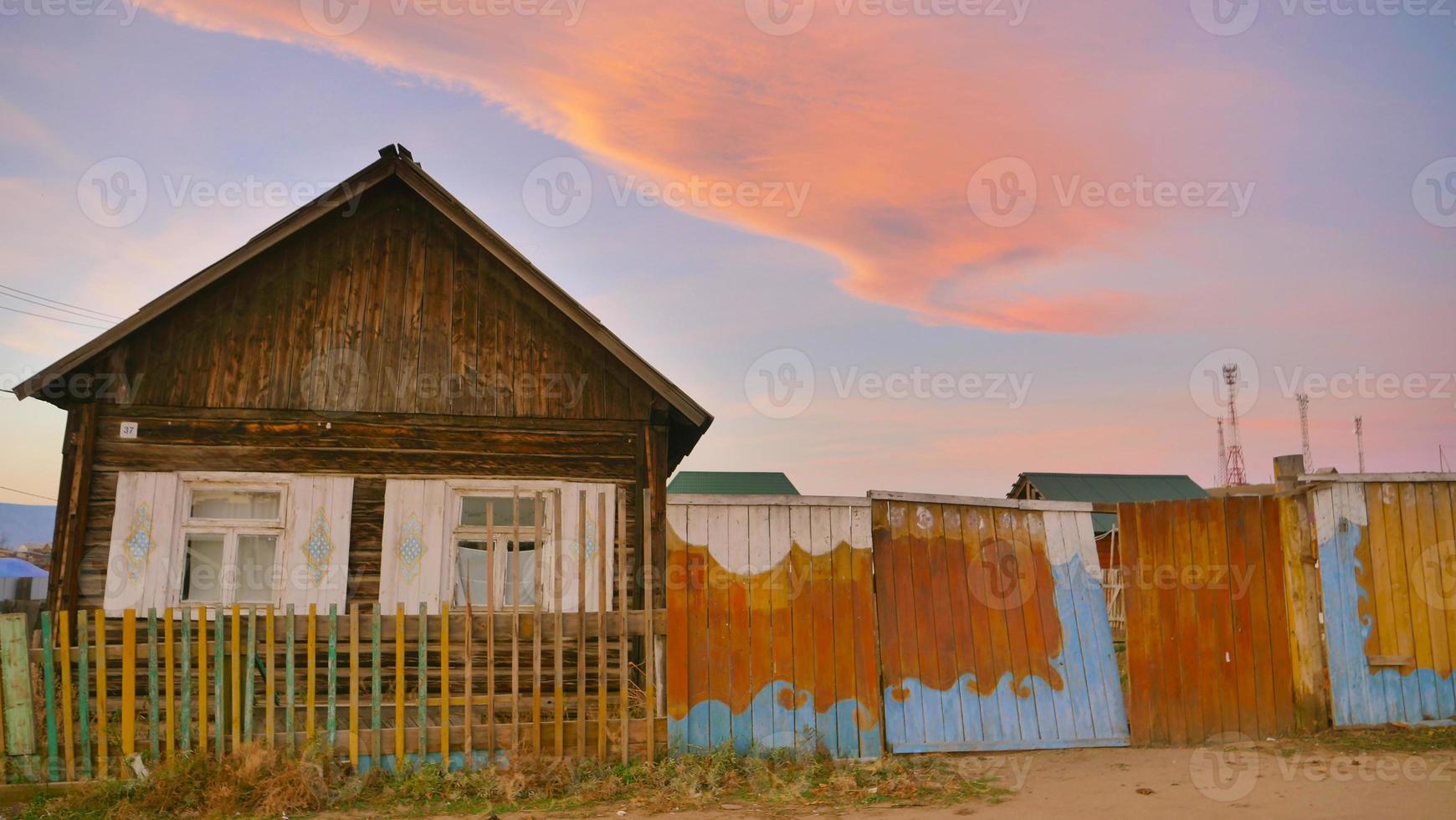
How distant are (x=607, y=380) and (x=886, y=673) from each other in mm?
4567

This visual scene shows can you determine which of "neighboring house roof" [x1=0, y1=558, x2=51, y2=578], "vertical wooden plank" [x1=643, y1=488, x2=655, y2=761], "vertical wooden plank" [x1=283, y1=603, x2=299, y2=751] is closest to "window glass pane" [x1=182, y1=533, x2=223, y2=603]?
"vertical wooden plank" [x1=283, y1=603, x2=299, y2=751]

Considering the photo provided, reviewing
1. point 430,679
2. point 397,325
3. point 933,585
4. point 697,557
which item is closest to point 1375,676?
point 933,585

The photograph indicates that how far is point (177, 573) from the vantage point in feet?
33.1

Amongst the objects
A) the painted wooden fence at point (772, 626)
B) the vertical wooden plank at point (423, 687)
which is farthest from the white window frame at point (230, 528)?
the painted wooden fence at point (772, 626)

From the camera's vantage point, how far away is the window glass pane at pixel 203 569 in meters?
10.2

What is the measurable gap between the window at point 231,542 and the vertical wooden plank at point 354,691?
8.67ft

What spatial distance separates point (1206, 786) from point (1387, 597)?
3599 millimetres

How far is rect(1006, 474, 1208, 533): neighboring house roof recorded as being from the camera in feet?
115

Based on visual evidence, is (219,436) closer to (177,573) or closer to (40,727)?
(177,573)

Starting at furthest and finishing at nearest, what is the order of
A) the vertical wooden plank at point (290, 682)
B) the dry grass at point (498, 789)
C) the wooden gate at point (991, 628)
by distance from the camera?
the wooden gate at point (991, 628)
the vertical wooden plank at point (290, 682)
the dry grass at point (498, 789)

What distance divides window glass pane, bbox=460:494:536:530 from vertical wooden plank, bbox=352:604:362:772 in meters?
2.68

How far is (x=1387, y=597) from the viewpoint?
9.67 metres

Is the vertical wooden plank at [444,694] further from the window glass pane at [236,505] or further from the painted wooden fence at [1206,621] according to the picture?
the painted wooden fence at [1206,621]

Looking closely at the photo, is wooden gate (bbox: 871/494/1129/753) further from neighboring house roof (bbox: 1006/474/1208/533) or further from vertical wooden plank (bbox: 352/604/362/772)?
neighboring house roof (bbox: 1006/474/1208/533)
